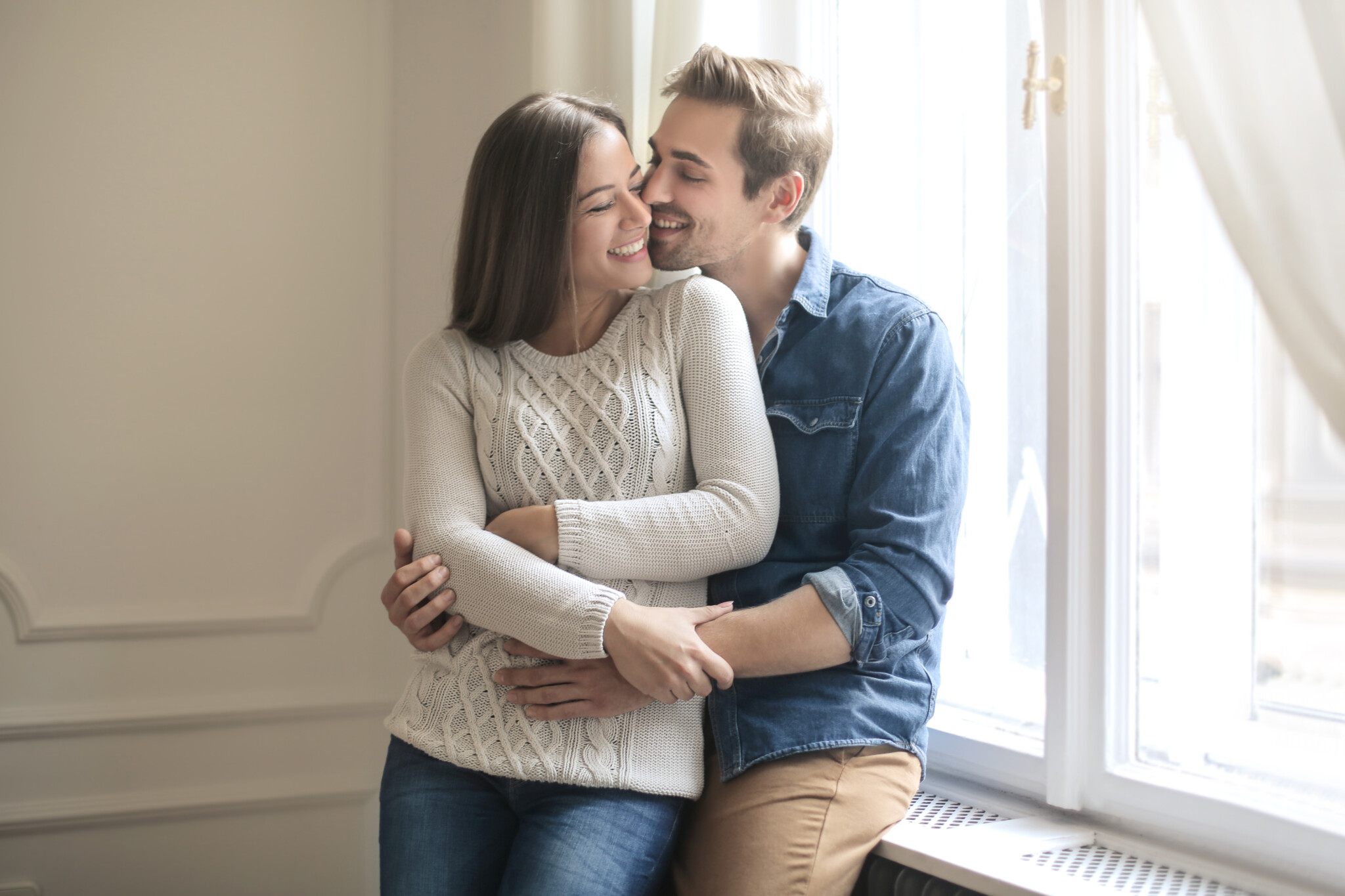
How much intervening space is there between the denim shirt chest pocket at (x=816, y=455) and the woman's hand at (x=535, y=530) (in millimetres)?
331

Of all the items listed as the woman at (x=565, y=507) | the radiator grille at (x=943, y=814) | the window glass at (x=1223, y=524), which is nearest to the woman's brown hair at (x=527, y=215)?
the woman at (x=565, y=507)

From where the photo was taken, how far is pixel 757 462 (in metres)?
1.25

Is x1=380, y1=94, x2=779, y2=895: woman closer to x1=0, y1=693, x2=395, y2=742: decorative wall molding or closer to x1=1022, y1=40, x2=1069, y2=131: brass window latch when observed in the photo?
x1=1022, y1=40, x2=1069, y2=131: brass window latch

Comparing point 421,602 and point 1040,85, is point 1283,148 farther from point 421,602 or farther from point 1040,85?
point 421,602

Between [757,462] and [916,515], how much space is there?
0.21 m

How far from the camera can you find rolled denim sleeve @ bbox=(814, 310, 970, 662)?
1.19 m

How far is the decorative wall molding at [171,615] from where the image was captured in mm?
2029

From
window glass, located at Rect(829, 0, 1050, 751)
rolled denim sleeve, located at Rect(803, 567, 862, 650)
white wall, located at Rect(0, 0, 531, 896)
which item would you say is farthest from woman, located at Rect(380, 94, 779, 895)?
white wall, located at Rect(0, 0, 531, 896)

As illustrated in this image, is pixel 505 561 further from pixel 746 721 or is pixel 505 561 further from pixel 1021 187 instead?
pixel 1021 187

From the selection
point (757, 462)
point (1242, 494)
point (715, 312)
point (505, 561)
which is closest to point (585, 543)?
point (505, 561)

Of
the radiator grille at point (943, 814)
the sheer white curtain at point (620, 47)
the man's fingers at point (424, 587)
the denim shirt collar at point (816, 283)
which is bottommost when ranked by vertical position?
the radiator grille at point (943, 814)

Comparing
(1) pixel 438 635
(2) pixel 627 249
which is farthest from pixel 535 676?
(2) pixel 627 249

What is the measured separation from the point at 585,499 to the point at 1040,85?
827 mm

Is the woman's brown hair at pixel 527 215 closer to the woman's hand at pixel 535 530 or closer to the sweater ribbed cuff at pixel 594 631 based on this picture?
the woman's hand at pixel 535 530
